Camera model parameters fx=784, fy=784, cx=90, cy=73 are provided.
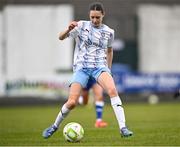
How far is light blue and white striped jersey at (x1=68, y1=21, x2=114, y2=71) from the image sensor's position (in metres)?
14.5

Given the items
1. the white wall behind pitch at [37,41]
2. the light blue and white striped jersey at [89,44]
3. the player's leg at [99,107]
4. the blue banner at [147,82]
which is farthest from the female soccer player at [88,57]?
the white wall behind pitch at [37,41]

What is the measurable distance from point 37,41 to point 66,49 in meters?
1.60

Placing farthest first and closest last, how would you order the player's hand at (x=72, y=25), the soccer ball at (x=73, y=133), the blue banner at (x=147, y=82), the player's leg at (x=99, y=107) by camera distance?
1. the blue banner at (x=147, y=82)
2. the player's leg at (x=99, y=107)
3. the soccer ball at (x=73, y=133)
4. the player's hand at (x=72, y=25)

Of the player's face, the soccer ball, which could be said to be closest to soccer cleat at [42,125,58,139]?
the soccer ball

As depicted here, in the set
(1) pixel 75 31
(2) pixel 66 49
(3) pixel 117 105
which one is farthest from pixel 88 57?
(2) pixel 66 49

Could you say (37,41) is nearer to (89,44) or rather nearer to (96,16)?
(89,44)

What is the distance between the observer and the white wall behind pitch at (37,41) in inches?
1533

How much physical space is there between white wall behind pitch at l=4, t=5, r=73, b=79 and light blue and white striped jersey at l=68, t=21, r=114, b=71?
24117mm

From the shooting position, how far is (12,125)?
68.1ft

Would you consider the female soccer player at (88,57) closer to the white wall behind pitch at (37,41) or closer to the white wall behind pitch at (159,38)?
the white wall behind pitch at (37,41)

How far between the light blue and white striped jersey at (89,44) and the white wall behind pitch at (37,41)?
2412cm

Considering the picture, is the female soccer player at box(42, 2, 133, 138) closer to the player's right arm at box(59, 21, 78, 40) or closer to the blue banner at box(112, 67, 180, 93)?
the player's right arm at box(59, 21, 78, 40)

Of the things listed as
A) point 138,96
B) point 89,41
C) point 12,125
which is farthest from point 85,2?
point 89,41

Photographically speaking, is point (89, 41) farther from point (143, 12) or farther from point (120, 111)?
point (143, 12)
